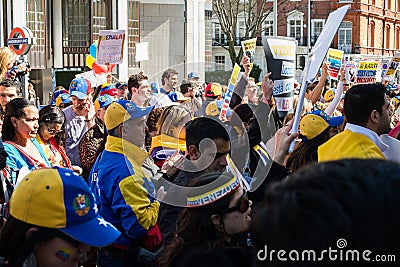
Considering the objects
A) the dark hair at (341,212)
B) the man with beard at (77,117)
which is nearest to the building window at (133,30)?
the man with beard at (77,117)

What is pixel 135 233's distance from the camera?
4789mm

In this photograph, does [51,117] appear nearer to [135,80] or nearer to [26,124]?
[26,124]

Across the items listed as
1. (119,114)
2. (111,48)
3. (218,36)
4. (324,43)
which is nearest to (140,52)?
(111,48)

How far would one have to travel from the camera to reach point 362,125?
16.2 feet

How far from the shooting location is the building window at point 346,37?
71812 millimetres

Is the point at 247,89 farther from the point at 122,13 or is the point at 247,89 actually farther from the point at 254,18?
the point at 254,18

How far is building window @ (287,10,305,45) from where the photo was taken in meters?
70.8

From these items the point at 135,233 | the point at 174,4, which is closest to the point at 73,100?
the point at 135,233

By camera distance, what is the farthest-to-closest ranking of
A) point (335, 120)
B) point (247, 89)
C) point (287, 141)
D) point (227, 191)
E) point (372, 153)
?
point (247, 89) < point (335, 120) < point (287, 141) < point (372, 153) < point (227, 191)

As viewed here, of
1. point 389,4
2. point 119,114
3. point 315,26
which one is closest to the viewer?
point 119,114

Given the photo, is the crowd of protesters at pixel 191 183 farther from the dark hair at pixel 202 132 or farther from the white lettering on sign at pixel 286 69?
the white lettering on sign at pixel 286 69

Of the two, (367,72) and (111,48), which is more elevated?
(111,48)

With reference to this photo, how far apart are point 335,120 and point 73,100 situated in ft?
12.4

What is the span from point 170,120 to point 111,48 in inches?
271
